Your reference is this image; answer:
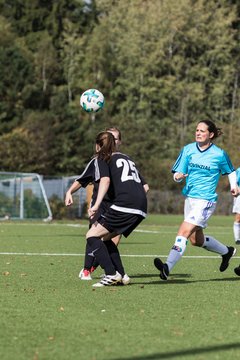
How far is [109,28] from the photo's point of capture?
69.7 metres

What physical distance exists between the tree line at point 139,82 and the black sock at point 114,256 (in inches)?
1979

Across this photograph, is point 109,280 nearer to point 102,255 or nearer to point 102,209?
point 102,255

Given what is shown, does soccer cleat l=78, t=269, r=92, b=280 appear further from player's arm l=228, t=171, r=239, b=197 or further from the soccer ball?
the soccer ball

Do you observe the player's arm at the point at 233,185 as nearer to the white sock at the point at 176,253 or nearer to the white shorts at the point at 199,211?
the white shorts at the point at 199,211

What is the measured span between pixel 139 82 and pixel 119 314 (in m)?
62.4

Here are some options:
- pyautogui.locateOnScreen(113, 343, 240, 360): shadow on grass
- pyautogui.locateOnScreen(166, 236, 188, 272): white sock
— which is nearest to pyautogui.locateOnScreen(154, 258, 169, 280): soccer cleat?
pyautogui.locateOnScreen(166, 236, 188, 272): white sock

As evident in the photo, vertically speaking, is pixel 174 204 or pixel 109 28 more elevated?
pixel 109 28

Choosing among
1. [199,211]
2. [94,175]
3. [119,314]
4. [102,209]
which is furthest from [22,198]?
[119,314]

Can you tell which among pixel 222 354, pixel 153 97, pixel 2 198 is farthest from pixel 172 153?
pixel 222 354

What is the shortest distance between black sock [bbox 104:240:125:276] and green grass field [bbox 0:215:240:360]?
31 cm

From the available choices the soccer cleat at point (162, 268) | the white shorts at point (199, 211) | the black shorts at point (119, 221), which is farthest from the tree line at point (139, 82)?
the black shorts at point (119, 221)

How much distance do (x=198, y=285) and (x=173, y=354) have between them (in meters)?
4.54

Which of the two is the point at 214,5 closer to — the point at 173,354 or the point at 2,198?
the point at 2,198

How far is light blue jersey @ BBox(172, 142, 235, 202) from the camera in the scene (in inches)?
434
